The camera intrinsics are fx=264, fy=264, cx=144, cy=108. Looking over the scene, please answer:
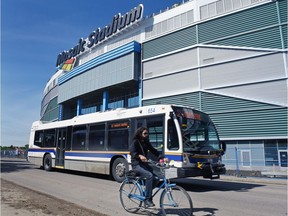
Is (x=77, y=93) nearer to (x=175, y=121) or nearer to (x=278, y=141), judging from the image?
(x=278, y=141)

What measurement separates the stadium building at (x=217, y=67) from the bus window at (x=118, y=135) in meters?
9.63

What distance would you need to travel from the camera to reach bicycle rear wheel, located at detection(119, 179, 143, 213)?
5.56 meters

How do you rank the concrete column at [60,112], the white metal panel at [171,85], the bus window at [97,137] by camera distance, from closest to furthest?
1. the bus window at [97,137]
2. the white metal panel at [171,85]
3. the concrete column at [60,112]

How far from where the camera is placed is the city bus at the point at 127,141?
27.9ft

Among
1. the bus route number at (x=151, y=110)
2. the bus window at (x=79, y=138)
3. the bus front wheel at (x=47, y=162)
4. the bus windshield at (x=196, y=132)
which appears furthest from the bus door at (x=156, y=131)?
the bus front wheel at (x=47, y=162)

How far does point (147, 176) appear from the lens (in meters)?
5.28

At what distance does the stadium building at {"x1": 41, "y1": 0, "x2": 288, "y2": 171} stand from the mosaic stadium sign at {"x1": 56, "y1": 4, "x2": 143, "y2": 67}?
151 millimetres

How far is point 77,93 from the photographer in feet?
147

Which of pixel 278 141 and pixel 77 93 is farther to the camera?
pixel 77 93

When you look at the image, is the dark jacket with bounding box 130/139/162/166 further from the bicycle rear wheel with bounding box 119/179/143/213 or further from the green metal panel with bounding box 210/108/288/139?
the green metal panel with bounding box 210/108/288/139

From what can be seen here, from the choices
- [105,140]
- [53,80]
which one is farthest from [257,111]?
[53,80]

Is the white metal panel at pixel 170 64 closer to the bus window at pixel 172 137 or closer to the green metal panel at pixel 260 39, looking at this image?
the green metal panel at pixel 260 39

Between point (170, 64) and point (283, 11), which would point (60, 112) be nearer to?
point (170, 64)

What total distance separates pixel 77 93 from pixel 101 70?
809 centimetres
